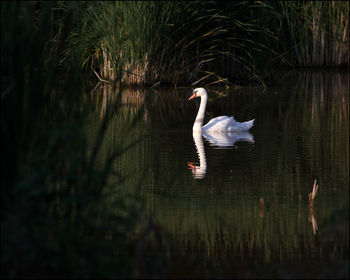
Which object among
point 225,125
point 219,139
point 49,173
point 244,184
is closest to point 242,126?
point 225,125

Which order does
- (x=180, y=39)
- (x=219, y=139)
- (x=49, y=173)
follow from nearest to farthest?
1. (x=49, y=173)
2. (x=219, y=139)
3. (x=180, y=39)

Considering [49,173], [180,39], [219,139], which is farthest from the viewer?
[180,39]

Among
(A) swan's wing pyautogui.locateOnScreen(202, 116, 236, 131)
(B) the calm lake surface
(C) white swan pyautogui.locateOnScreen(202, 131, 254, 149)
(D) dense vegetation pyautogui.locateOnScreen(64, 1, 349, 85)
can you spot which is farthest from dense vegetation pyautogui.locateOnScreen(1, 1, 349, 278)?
(D) dense vegetation pyautogui.locateOnScreen(64, 1, 349, 85)

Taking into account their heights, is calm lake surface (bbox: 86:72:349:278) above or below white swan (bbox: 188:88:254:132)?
below

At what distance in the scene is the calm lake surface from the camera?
4586 mm

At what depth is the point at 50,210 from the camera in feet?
13.1

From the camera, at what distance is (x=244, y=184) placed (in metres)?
6.73

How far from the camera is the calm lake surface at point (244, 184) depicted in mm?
4586

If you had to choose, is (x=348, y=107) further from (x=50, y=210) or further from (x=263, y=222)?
(x=50, y=210)

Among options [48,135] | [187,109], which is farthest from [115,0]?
[48,135]

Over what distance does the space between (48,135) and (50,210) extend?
35cm

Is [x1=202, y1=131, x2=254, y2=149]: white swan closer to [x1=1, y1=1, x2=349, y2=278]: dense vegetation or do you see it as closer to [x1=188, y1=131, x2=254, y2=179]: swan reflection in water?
[x1=188, y1=131, x2=254, y2=179]: swan reflection in water

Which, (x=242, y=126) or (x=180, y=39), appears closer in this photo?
(x=242, y=126)

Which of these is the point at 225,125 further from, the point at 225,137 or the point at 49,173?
the point at 49,173
